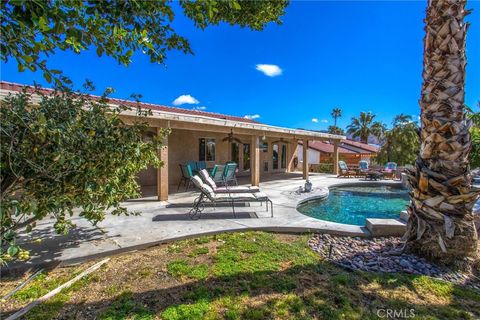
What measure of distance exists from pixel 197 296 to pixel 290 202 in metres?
6.13

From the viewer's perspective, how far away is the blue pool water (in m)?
8.11

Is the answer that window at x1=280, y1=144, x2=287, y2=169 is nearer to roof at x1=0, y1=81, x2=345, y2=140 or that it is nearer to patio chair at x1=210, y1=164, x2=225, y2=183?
roof at x1=0, y1=81, x2=345, y2=140

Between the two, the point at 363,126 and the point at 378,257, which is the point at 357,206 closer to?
the point at 378,257

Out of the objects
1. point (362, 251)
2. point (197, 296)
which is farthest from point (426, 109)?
point (197, 296)

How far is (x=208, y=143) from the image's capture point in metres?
14.9

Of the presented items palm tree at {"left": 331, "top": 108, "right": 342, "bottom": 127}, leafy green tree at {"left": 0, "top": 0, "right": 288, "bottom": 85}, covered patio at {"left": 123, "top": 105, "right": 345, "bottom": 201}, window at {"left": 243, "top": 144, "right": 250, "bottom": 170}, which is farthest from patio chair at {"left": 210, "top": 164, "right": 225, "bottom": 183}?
palm tree at {"left": 331, "top": 108, "right": 342, "bottom": 127}

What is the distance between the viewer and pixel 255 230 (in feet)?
18.4

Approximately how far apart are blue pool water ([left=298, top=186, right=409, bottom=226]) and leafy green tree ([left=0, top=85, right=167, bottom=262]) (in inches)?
252

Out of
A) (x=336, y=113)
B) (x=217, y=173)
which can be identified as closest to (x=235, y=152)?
(x=217, y=173)

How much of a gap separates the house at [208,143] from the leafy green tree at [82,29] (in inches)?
183

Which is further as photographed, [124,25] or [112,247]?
[112,247]

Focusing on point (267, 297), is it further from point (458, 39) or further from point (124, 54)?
point (458, 39)

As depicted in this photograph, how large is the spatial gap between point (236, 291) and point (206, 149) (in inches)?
473

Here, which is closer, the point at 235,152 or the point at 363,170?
the point at 235,152
